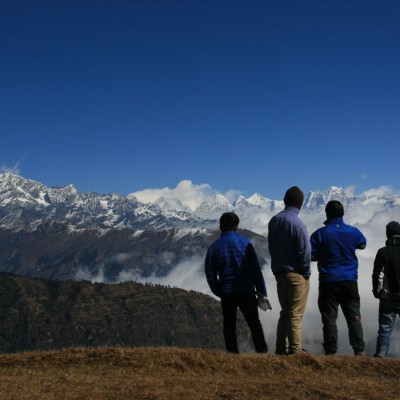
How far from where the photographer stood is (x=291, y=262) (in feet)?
43.1

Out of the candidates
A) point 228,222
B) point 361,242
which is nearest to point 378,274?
point 361,242

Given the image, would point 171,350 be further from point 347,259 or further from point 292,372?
point 347,259

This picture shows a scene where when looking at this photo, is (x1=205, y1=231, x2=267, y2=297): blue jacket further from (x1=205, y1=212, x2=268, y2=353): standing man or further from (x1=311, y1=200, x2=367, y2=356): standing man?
(x1=311, y1=200, x2=367, y2=356): standing man

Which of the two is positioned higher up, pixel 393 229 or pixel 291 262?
pixel 393 229

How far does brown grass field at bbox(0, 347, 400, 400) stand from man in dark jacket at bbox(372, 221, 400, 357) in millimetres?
1061

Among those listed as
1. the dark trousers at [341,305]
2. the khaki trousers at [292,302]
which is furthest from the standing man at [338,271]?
the khaki trousers at [292,302]

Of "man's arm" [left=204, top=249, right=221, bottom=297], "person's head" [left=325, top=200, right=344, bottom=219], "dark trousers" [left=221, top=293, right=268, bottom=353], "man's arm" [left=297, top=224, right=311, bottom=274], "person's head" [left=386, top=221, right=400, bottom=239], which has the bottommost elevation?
"dark trousers" [left=221, top=293, right=268, bottom=353]

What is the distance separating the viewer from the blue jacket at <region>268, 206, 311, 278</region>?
42.8ft

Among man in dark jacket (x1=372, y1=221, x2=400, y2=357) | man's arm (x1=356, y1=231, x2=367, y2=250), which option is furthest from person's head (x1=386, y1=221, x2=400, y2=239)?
man's arm (x1=356, y1=231, x2=367, y2=250)

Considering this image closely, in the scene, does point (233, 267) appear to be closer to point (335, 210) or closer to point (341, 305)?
point (341, 305)

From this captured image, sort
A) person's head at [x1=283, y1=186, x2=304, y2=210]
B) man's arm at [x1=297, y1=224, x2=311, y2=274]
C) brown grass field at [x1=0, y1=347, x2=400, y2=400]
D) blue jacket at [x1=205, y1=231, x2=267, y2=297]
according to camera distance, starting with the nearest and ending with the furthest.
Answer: brown grass field at [x1=0, y1=347, x2=400, y2=400]
man's arm at [x1=297, y1=224, x2=311, y2=274]
person's head at [x1=283, y1=186, x2=304, y2=210]
blue jacket at [x1=205, y1=231, x2=267, y2=297]

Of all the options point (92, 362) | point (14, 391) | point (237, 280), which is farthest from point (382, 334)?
point (14, 391)

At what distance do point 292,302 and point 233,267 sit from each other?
6.23ft

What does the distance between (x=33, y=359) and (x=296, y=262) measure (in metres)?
8.19
